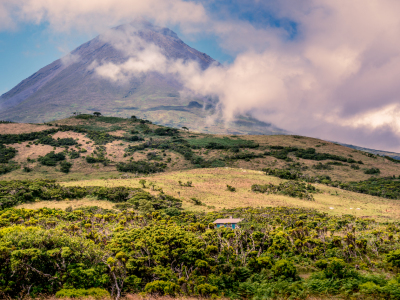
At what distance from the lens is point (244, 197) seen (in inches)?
1585

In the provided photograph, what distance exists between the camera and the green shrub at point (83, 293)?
28.1ft

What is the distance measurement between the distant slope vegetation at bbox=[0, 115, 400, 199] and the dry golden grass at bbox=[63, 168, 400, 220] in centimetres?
1053

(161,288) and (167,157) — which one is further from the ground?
(167,157)

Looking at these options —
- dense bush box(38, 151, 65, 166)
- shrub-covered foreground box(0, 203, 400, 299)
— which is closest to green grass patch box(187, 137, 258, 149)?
dense bush box(38, 151, 65, 166)

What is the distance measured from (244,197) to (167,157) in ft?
134

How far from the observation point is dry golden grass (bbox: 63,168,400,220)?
115 feet

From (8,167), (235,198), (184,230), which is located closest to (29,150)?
(8,167)

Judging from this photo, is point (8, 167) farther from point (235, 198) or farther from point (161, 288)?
point (161, 288)

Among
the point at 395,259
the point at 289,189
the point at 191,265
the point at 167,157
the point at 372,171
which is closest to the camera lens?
the point at 395,259

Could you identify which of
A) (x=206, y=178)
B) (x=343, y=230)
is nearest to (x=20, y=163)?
(x=206, y=178)

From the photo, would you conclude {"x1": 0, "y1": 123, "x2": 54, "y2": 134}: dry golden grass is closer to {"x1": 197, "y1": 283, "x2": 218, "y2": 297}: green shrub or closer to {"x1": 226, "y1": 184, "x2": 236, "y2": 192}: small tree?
{"x1": 226, "y1": 184, "x2": 236, "y2": 192}: small tree

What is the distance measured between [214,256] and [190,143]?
8421 centimetres

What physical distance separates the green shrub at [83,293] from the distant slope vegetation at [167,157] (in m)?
53.2

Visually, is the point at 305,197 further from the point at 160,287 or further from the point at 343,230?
the point at 160,287
